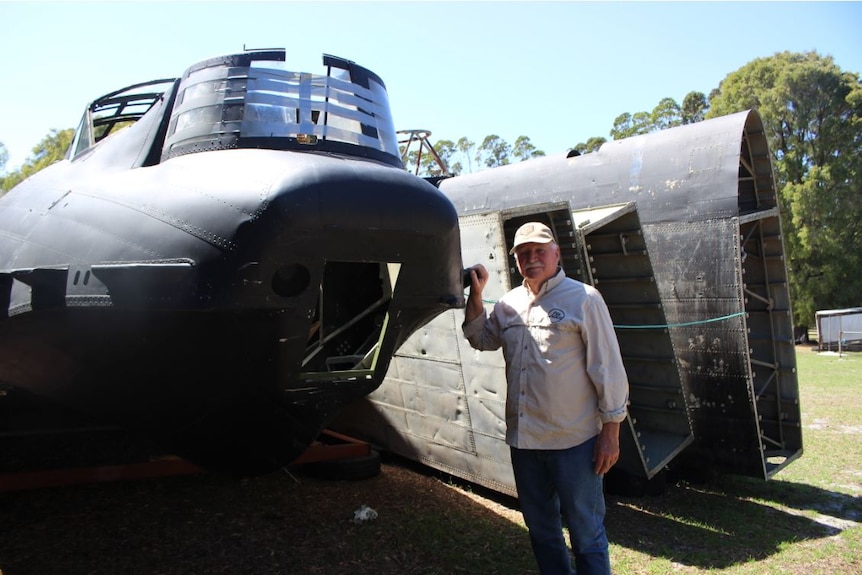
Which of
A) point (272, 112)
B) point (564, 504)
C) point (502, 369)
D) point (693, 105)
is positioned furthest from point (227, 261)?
point (693, 105)

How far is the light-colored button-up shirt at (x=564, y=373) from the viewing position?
3174 mm

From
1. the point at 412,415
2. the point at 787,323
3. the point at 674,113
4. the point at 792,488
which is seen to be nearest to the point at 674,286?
the point at 787,323

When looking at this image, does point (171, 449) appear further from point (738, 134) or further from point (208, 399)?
point (738, 134)

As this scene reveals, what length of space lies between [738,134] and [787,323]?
210cm

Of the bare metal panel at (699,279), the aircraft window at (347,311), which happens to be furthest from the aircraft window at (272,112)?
the bare metal panel at (699,279)

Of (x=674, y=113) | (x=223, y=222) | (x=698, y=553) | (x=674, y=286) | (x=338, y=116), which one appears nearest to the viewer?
(x=223, y=222)

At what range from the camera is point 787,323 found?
691 cm

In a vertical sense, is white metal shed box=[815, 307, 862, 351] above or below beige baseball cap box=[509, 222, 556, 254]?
below

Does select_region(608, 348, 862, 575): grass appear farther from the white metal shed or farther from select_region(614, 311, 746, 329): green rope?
the white metal shed

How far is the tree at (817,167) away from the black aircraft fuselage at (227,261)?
26.2m

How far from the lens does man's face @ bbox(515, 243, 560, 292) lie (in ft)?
11.1

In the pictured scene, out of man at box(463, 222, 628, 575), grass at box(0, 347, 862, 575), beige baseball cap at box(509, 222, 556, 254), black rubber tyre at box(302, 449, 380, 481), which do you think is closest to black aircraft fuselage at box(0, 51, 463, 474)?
beige baseball cap at box(509, 222, 556, 254)

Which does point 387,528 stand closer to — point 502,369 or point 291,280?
point 502,369

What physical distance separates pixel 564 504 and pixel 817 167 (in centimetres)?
2852
